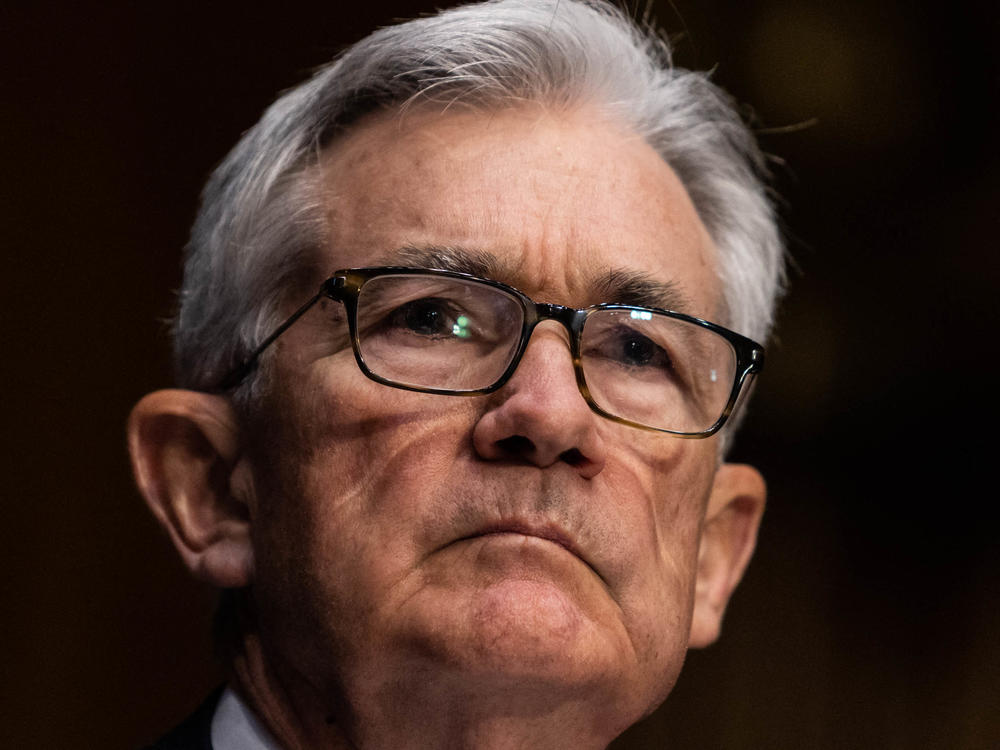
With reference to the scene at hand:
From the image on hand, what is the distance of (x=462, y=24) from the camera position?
165 cm

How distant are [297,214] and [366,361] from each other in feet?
0.86

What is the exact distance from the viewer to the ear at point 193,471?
1.58 meters

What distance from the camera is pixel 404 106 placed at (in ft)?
5.23

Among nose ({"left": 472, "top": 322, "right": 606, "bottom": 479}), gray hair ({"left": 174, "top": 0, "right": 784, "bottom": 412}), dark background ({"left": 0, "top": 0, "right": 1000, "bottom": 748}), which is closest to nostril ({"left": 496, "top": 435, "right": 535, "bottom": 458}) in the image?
nose ({"left": 472, "top": 322, "right": 606, "bottom": 479})

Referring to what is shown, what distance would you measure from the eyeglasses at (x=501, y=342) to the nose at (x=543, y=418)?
0.01 meters

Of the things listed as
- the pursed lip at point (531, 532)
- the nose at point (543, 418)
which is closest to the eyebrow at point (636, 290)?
the nose at point (543, 418)

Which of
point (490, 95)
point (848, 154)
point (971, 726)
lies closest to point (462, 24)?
point (490, 95)

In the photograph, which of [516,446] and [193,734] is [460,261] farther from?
[193,734]

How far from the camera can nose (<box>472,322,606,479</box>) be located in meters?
1.33

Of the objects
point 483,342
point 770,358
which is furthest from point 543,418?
point 770,358

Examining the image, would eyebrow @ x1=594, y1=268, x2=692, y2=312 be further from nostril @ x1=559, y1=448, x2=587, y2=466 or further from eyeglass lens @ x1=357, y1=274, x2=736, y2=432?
nostril @ x1=559, y1=448, x2=587, y2=466

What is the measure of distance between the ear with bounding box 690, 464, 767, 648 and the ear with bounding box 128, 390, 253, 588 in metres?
0.72

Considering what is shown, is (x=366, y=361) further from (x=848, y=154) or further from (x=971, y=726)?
(x=971, y=726)

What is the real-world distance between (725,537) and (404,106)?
2.76ft
